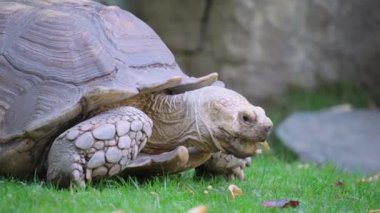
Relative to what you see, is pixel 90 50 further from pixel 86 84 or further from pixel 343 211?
pixel 343 211

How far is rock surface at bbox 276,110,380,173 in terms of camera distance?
7.84 meters

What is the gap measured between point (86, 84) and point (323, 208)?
143 cm

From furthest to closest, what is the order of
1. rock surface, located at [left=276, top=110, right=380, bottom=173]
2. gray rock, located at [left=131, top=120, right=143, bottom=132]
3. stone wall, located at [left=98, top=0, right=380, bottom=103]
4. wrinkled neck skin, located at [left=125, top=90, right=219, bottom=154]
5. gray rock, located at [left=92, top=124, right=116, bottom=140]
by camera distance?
stone wall, located at [left=98, top=0, right=380, bottom=103] < rock surface, located at [left=276, top=110, right=380, bottom=173] < wrinkled neck skin, located at [left=125, top=90, right=219, bottom=154] < gray rock, located at [left=131, top=120, right=143, bottom=132] < gray rock, located at [left=92, top=124, right=116, bottom=140]

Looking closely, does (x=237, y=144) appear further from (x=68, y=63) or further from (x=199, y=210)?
(x=68, y=63)

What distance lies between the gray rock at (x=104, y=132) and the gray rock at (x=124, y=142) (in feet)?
0.18

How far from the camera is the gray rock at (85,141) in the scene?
12.7 ft

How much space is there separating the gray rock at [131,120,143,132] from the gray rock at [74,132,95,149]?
0.24 meters

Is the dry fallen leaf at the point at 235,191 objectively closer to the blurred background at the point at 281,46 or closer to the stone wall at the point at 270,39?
the blurred background at the point at 281,46

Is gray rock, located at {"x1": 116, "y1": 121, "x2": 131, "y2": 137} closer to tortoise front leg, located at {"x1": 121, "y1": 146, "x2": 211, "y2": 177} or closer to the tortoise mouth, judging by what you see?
tortoise front leg, located at {"x1": 121, "y1": 146, "x2": 211, "y2": 177}

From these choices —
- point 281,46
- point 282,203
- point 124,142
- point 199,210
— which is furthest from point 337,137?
point 199,210

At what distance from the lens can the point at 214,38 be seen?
9.74m

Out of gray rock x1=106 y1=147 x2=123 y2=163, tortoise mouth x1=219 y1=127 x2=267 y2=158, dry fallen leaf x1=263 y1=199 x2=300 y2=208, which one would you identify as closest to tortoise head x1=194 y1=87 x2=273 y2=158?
tortoise mouth x1=219 y1=127 x2=267 y2=158

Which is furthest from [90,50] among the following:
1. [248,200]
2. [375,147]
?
[375,147]

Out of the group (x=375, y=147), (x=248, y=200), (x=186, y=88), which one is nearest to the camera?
(x=248, y=200)
